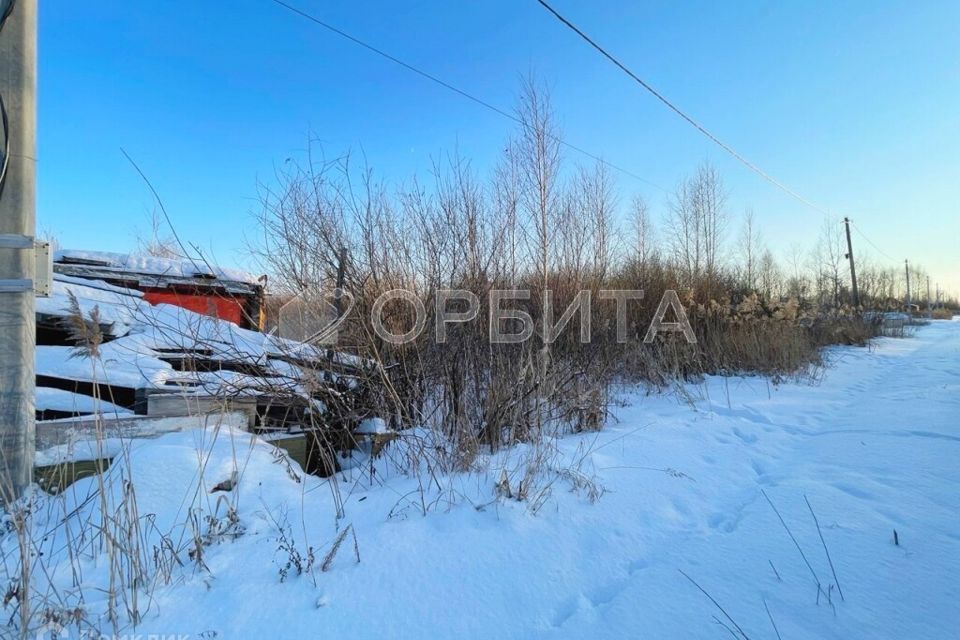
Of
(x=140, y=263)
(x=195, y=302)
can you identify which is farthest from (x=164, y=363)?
(x=140, y=263)

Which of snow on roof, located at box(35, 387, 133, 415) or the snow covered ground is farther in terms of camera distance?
snow on roof, located at box(35, 387, 133, 415)

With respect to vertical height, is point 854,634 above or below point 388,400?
below

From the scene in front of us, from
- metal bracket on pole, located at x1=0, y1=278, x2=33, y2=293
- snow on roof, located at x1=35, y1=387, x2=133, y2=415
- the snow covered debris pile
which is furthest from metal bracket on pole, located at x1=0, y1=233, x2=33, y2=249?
snow on roof, located at x1=35, y1=387, x2=133, y2=415

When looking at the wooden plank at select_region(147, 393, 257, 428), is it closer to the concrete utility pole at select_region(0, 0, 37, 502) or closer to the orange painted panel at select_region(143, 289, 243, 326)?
the concrete utility pole at select_region(0, 0, 37, 502)

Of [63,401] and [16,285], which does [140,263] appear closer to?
[63,401]

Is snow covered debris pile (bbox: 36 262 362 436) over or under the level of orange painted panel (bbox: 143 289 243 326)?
under

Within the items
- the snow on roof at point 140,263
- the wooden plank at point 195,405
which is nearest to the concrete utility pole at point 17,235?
the wooden plank at point 195,405

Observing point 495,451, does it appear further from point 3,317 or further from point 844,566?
point 3,317

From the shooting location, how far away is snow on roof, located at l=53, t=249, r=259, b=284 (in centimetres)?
592

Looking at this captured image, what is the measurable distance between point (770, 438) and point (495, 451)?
2.45 metres

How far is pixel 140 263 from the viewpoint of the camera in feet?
19.9

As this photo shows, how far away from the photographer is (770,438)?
3.76m

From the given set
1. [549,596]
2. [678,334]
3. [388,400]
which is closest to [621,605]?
[549,596]

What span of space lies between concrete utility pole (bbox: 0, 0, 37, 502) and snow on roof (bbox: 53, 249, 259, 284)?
3.73m
